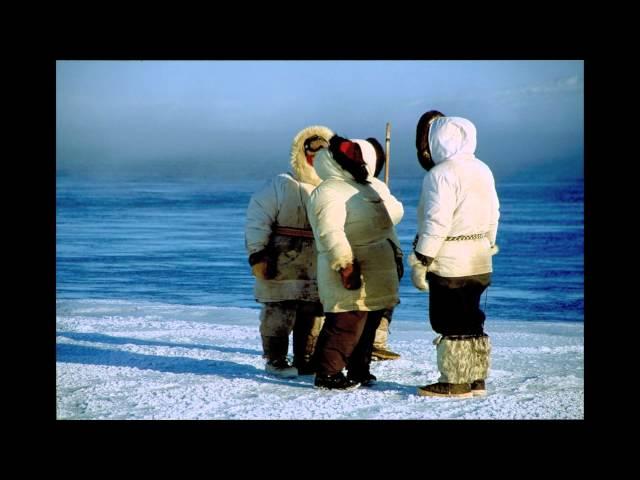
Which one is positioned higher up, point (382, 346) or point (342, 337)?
point (342, 337)

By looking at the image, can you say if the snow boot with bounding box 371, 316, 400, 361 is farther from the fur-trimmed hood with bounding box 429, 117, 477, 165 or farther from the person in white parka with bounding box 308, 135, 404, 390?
the fur-trimmed hood with bounding box 429, 117, 477, 165

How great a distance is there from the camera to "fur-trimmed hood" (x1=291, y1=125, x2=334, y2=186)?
681 cm

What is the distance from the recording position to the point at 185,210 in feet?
68.7

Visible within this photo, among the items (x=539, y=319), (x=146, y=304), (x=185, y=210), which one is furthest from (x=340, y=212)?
(x=185, y=210)

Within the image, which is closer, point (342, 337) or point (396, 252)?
point (342, 337)

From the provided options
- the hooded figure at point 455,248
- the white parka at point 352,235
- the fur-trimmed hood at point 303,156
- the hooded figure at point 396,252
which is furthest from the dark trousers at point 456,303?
the fur-trimmed hood at point 303,156

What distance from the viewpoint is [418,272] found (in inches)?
241

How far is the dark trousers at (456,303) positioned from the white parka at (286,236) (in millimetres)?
905

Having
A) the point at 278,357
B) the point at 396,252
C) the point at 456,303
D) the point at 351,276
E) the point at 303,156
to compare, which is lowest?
the point at 278,357

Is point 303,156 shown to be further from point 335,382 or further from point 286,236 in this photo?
point 335,382

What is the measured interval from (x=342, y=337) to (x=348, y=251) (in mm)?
521

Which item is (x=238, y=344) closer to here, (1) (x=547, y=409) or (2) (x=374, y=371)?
(2) (x=374, y=371)

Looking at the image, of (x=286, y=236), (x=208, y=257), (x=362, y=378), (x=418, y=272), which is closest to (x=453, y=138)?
(x=418, y=272)

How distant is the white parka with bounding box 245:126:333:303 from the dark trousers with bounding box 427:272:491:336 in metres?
0.90
